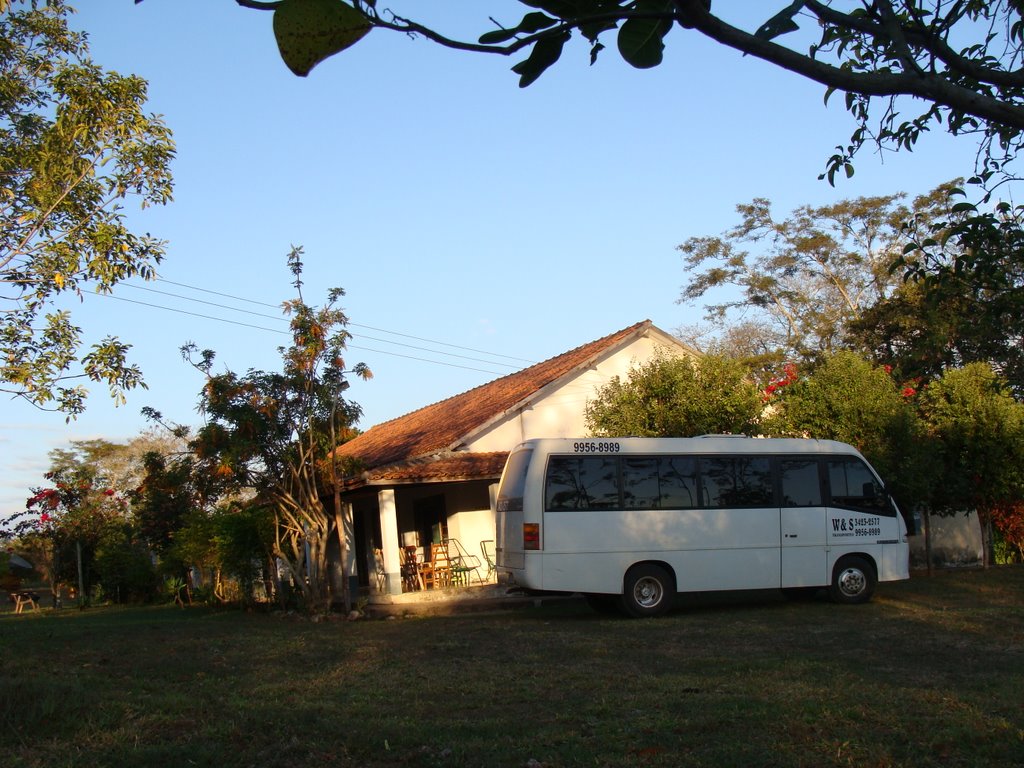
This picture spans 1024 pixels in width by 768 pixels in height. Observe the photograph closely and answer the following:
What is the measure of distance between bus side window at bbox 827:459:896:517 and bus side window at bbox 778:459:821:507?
259mm

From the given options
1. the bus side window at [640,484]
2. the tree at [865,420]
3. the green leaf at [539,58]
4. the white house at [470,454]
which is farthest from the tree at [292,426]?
the green leaf at [539,58]

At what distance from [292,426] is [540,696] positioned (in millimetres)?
10152

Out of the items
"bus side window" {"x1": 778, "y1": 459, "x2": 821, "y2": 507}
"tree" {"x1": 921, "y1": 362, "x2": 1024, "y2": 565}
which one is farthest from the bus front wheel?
"tree" {"x1": 921, "y1": 362, "x2": 1024, "y2": 565}

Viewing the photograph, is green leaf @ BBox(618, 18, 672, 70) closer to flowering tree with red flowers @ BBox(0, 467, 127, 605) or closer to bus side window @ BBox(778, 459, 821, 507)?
bus side window @ BBox(778, 459, 821, 507)

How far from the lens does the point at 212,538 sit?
23.4m

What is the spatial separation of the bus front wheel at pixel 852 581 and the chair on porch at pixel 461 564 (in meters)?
7.75

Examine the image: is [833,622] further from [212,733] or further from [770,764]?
[212,733]

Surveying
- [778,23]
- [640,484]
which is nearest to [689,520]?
[640,484]

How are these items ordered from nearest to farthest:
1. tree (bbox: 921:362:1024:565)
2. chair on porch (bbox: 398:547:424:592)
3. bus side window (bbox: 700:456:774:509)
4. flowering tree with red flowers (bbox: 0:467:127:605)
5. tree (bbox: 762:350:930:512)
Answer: bus side window (bbox: 700:456:774:509) < tree (bbox: 762:350:930:512) < tree (bbox: 921:362:1024:565) < chair on porch (bbox: 398:547:424:592) < flowering tree with red flowers (bbox: 0:467:127:605)

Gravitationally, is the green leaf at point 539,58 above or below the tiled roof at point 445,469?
above

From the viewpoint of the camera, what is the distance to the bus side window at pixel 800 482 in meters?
15.5

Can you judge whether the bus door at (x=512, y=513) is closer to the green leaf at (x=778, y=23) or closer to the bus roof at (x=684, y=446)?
the bus roof at (x=684, y=446)

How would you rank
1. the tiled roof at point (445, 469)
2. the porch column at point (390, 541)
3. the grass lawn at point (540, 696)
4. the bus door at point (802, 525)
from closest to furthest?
the grass lawn at point (540, 696) < the bus door at point (802, 525) < the tiled roof at point (445, 469) < the porch column at point (390, 541)

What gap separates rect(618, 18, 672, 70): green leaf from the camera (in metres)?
2.86
